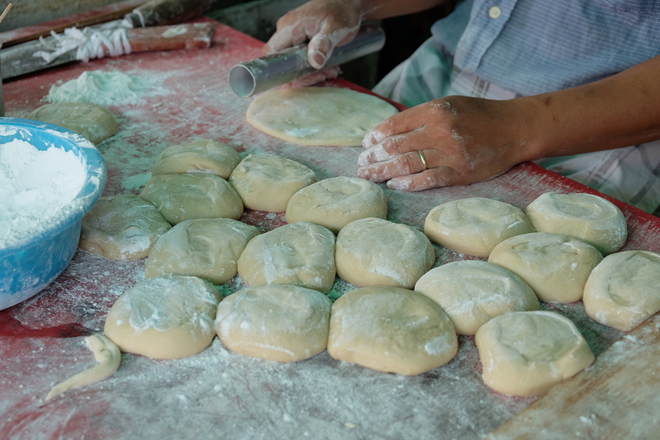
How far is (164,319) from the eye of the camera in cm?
120

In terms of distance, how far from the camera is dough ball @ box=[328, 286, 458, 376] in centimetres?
116

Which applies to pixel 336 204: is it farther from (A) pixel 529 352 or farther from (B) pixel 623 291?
(B) pixel 623 291

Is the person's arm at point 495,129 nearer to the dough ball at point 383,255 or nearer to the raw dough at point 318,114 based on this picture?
the raw dough at point 318,114

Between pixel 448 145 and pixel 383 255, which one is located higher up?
pixel 448 145

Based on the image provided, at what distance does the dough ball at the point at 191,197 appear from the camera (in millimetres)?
1574

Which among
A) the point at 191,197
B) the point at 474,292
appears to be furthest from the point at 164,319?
the point at 474,292

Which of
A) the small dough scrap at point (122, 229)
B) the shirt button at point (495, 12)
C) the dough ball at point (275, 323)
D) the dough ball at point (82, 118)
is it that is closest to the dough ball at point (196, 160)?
the small dough scrap at point (122, 229)

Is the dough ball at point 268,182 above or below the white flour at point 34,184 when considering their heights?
below

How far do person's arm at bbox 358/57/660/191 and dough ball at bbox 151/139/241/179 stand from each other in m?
0.46

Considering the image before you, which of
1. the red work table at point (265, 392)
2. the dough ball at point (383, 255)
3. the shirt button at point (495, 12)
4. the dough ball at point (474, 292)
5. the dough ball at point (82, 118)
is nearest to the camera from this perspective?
the red work table at point (265, 392)

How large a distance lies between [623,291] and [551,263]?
0.58 ft

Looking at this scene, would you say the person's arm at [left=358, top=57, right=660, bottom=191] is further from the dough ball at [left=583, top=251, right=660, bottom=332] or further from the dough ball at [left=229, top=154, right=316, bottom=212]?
the dough ball at [left=583, top=251, right=660, bottom=332]

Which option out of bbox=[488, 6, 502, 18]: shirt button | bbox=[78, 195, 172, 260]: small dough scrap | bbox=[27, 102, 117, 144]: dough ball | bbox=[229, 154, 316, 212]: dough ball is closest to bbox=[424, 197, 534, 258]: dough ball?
bbox=[229, 154, 316, 212]: dough ball

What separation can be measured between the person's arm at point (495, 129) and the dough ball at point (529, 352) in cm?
67
